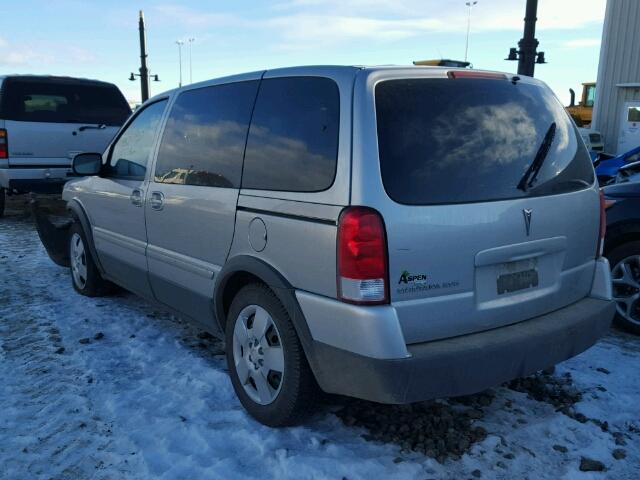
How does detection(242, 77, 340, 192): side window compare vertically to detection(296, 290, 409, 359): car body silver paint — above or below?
above

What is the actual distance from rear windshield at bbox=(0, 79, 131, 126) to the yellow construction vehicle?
21315 millimetres

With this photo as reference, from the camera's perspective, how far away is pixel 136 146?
437cm

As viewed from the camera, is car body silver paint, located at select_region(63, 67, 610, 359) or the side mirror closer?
car body silver paint, located at select_region(63, 67, 610, 359)

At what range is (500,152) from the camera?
2.74m

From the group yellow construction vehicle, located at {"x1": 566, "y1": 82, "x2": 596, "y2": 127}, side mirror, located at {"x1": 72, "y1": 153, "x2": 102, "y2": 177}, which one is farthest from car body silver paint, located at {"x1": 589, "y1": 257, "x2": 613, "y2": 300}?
yellow construction vehicle, located at {"x1": 566, "y1": 82, "x2": 596, "y2": 127}

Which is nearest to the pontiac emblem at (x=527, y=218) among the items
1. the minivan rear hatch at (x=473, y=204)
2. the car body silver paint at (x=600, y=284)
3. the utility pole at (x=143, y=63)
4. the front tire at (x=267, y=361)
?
the minivan rear hatch at (x=473, y=204)

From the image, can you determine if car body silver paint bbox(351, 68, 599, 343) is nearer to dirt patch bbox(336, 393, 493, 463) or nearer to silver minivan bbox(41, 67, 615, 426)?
silver minivan bbox(41, 67, 615, 426)

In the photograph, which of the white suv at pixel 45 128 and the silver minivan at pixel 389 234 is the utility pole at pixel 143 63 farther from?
the silver minivan at pixel 389 234

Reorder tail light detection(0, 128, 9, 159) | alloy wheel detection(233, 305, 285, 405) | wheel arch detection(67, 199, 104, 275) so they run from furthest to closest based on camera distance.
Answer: tail light detection(0, 128, 9, 159)
wheel arch detection(67, 199, 104, 275)
alloy wheel detection(233, 305, 285, 405)

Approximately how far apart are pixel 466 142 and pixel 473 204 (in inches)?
11.4

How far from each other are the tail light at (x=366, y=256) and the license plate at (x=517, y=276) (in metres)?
0.63

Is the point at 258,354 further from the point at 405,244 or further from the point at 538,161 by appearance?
the point at 538,161

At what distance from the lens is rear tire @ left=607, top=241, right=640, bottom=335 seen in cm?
441

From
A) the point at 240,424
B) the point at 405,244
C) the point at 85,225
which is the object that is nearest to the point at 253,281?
the point at 240,424
